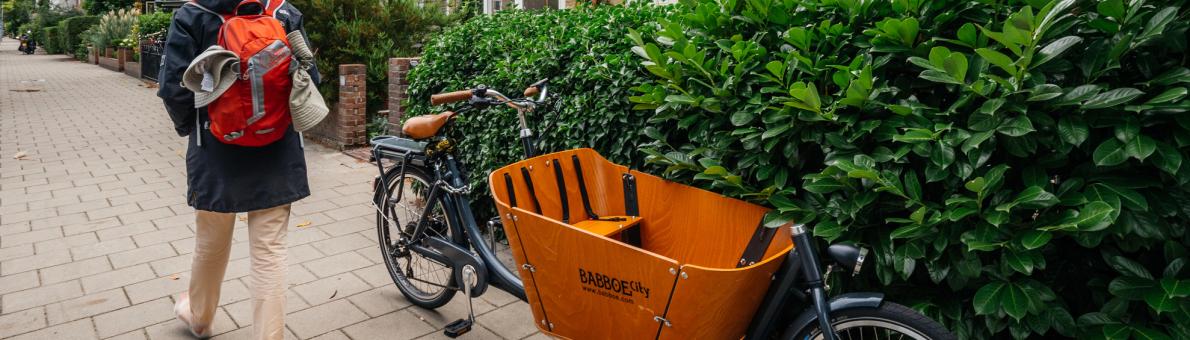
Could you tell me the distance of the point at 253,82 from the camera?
106 inches

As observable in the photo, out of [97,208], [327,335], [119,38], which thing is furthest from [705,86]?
[119,38]

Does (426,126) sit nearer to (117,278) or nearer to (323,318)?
(323,318)

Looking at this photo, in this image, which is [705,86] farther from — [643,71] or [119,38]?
[119,38]

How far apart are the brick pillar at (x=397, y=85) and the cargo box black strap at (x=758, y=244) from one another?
5.24 metres

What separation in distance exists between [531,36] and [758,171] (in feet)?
8.80

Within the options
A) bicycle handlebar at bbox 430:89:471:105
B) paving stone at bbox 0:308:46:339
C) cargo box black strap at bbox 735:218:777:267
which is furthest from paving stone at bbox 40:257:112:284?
cargo box black strap at bbox 735:218:777:267

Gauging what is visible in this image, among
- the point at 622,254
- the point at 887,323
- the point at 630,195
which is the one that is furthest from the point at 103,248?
the point at 887,323

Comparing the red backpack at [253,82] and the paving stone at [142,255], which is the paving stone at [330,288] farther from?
the red backpack at [253,82]

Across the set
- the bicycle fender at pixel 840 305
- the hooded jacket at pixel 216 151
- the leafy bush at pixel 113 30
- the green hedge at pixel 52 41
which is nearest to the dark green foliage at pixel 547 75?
the hooded jacket at pixel 216 151

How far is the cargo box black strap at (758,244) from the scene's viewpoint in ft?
8.45

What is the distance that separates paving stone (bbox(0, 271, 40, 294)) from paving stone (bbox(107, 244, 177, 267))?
0.40 m

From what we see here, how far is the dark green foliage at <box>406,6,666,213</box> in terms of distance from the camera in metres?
3.67

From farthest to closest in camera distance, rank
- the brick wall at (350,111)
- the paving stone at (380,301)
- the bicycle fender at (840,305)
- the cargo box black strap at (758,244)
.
→ the brick wall at (350,111) → the paving stone at (380,301) → the cargo box black strap at (758,244) → the bicycle fender at (840,305)

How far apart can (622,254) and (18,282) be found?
12.5 feet
